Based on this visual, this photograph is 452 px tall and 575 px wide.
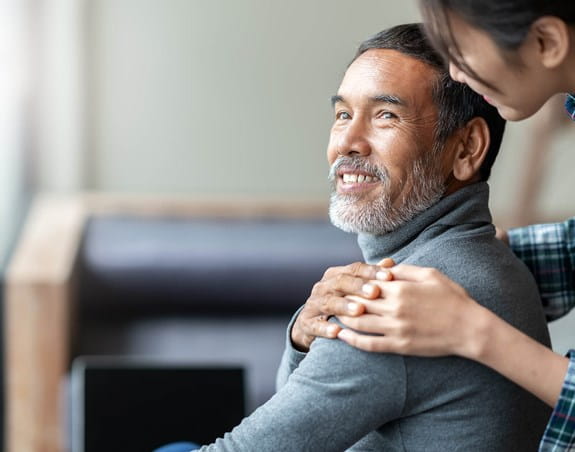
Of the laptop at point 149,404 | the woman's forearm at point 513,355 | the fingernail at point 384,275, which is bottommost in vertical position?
the laptop at point 149,404

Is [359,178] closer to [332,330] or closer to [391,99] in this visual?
[391,99]

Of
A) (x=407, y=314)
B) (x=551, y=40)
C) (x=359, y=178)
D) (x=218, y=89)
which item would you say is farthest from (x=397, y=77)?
(x=218, y=89)

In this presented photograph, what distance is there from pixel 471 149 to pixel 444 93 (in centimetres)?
9

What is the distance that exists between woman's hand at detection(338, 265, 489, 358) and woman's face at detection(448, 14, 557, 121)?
0.79ft

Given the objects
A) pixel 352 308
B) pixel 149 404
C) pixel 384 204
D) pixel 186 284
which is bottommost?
pixel 149 404

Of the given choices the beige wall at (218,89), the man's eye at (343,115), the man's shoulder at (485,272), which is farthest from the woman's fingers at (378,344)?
the beige wall at (218,89)

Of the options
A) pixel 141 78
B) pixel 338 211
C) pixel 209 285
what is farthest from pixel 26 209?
pixel 338 211

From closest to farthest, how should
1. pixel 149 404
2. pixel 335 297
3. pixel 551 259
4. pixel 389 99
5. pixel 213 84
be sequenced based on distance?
pixel 335 297, pixel 389 99, pixel 551 259, pixel 149 404, pixel 213 84

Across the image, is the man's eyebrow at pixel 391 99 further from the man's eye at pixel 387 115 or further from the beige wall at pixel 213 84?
the beige wall at pixel 213 84

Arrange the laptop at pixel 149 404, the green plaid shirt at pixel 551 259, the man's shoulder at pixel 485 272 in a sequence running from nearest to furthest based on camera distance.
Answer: the man's shoulder at pixel 485 272 < the green plaid shirt at pixel 551 259 < the laptop at pixel 149 404

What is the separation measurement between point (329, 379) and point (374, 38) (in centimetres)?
51

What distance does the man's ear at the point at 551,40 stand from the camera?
4.01ft

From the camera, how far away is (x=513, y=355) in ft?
4.10

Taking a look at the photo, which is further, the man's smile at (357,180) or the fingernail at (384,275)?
the man's smile at (357,180)
